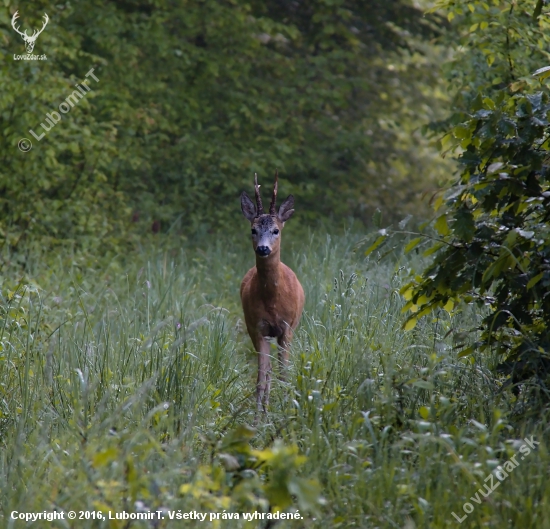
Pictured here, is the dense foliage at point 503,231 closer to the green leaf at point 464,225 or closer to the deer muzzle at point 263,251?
the green leaf at point 464,225

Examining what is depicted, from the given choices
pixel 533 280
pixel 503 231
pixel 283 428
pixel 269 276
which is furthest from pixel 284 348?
pixel 533 280

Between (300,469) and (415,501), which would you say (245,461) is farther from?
(415,501)

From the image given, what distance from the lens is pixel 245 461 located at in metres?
3.39

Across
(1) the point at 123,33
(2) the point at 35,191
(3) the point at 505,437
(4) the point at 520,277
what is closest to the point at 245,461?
(3) the point at 505,437

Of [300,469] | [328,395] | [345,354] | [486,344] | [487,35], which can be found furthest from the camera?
[487,35]

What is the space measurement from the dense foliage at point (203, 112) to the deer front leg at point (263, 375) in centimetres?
439

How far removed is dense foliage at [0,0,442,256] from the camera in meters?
10.2

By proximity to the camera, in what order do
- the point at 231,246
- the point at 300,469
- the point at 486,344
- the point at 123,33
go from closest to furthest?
the point at 300,469 → the point at 486,344 → the point at 231,246 → the point at 123,33

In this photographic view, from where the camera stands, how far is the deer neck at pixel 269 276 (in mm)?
6504

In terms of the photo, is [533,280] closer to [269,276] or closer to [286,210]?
[269,276]

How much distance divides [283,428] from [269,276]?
236 cm

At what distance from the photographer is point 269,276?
21.4ft

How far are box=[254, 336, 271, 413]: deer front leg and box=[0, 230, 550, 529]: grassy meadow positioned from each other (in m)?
0.08

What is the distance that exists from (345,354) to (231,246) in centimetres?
624
